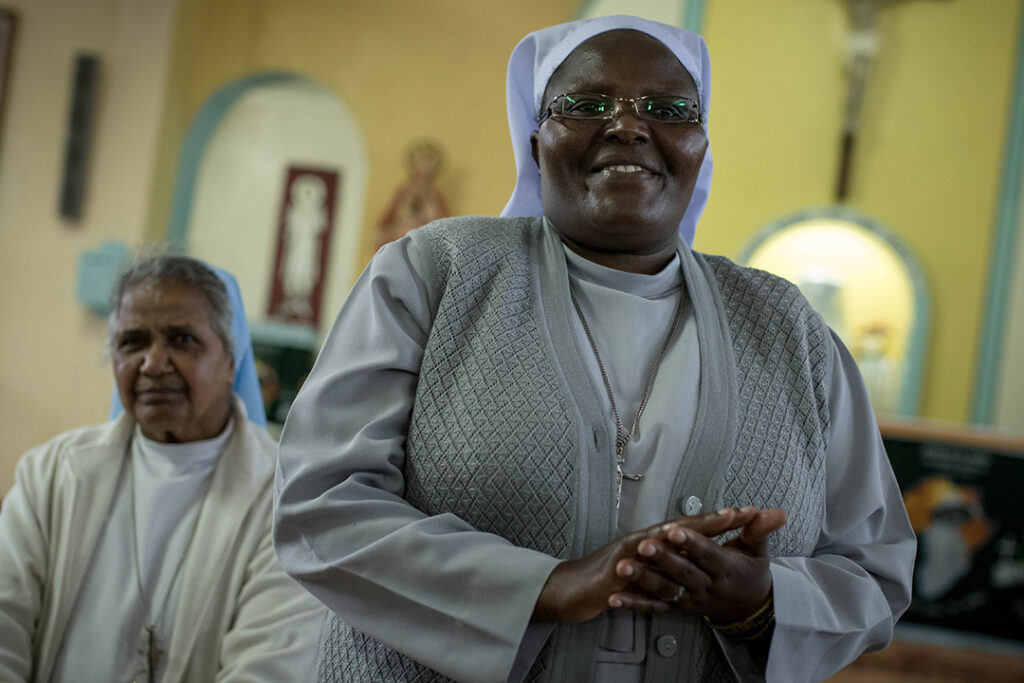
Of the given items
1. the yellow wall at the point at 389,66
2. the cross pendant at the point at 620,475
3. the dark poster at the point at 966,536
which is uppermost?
the yellow wall at the point at 389,66

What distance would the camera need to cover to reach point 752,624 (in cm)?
131

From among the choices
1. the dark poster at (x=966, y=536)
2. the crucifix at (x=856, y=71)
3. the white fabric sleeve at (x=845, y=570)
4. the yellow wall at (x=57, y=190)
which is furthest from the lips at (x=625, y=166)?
the yellow wall at (x=57, y=190)

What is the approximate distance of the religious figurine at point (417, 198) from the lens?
617 centimetres

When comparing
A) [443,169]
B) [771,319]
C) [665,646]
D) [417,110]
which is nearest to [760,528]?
[665,646]

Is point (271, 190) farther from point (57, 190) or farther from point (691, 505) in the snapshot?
point (691, 505)

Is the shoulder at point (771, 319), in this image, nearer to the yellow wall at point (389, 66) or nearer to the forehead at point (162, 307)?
the forehead at point (162, 307)

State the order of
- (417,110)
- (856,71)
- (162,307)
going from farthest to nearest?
(417,110)
(856,71)
(162,307)

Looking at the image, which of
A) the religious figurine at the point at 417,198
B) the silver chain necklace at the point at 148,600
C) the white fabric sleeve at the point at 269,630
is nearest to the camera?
the white fabric sleeve at the point at 269,630

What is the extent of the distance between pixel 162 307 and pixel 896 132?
461cm

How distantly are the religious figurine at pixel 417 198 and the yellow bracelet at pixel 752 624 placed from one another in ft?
16.3

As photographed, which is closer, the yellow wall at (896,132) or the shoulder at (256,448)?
the shoulder at (256,448)

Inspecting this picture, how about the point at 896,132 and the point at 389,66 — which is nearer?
the point at 896,132

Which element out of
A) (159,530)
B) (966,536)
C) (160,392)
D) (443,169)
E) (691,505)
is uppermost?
(443,169)

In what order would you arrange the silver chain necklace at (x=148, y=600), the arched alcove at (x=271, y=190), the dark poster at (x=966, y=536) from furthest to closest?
the arched alcove at (x=271, y=190)
the dark poster at (x=966, y=536)
the silver chain necklace at (x=148, y=600)
